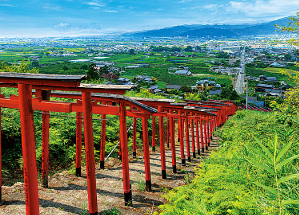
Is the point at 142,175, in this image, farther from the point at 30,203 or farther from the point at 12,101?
the point at 12,101

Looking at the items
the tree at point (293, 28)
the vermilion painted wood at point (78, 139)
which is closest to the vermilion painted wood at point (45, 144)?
the vermilion painted wood at point (78, 139)

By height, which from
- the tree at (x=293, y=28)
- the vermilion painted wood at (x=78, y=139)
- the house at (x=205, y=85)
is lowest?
the house at (x=205, y=85)

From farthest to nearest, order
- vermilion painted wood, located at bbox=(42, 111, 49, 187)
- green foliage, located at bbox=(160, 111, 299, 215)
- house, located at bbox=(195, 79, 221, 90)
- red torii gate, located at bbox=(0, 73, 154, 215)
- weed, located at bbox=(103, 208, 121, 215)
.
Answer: house, located at bbox=(195, 79, 221, 90), vermilion painted wood, located at bbox=(42, 111, 49, 187), weed, located at bbox=(103, 208, 121, 215), red torii gate, located at bbox=(0, 73, 154, 215), green foliage, located at bbox=(160, 111, 299, 215)

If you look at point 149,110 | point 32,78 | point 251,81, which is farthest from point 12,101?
point 251,81

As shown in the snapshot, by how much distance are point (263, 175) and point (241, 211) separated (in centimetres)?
63

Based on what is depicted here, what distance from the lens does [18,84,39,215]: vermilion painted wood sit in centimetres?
355

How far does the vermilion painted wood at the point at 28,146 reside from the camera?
11.6 feet

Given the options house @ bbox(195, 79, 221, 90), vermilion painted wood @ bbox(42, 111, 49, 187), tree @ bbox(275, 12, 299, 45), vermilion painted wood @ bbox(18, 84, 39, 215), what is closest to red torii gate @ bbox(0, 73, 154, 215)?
vermilion painted wood @ bbox(18, 84, 39, 215)

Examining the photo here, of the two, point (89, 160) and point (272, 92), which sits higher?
point (89, 160)

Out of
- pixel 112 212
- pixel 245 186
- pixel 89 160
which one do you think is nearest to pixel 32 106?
pixel 89 160

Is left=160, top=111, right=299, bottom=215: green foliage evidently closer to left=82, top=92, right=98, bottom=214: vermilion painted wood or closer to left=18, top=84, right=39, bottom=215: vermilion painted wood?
left=82, top=92, right=98, bottom=214: vermilion painted wood

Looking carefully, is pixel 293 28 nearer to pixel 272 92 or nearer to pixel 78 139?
pixel 78 139

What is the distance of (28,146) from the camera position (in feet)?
11.7

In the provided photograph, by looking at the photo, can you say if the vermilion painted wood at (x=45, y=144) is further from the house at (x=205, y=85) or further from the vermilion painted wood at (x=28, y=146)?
the house at (x=205, y=85)
